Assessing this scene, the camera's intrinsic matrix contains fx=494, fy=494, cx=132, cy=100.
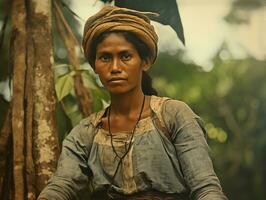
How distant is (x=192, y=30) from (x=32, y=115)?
68 cm

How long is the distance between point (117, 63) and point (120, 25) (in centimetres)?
10

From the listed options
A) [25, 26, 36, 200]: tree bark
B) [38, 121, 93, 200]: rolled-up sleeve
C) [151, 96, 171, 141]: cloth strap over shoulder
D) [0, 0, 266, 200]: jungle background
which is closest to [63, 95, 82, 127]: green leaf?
[0, 0, 266, 200]: jungle background

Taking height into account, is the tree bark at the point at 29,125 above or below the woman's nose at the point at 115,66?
below

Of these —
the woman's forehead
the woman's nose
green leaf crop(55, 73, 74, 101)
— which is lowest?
green leaf crop(55, 73, 74, 101)

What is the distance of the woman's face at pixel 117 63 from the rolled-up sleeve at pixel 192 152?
13 cm

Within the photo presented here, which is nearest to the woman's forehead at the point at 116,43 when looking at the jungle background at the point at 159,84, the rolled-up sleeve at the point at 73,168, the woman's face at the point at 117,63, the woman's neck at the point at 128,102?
the woman's face at the point at 117,63

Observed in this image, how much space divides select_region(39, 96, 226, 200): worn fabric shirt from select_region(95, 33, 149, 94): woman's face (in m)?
0.10

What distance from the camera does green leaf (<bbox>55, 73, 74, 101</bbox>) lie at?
1888 millimetres

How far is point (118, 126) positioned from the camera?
1.38 meters

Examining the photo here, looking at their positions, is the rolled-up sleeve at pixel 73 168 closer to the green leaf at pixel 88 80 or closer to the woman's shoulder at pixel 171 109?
the woman's shoulder at pixel 171 109

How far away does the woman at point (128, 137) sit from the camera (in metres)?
1.27

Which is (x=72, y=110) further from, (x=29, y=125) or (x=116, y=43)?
(x=116, y=43)

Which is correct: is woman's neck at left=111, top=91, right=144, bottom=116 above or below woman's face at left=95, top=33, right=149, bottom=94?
below

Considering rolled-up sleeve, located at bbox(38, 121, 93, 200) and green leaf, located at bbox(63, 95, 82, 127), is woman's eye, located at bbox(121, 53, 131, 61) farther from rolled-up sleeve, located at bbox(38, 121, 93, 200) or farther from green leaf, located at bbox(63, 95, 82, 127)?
green leaf, located at bbox(63, 95, 82, 127)
